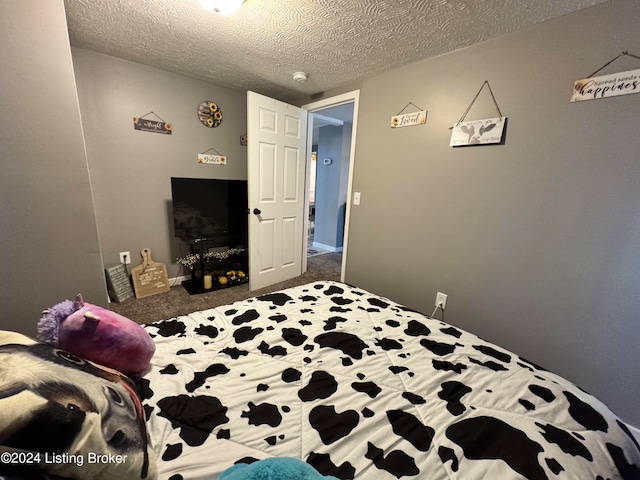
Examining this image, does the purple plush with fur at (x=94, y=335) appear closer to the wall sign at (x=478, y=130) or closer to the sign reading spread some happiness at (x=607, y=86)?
the wall sign at (x=478, y=130)

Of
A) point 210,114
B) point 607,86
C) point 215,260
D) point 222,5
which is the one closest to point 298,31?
point 222,5

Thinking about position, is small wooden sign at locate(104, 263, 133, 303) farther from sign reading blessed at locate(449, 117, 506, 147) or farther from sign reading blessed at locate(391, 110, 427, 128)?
sign reading blessed at locate(449, 117, 506, 147)

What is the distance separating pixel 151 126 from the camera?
8.41 feet

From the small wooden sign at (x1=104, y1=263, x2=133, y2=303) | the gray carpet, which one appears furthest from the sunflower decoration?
the gray carpet

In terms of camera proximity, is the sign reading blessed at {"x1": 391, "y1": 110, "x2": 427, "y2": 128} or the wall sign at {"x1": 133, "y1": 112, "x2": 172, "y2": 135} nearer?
the sign reading blessed at {"x1": 391, "y1": 110, "x2": 427, "y2": 128}

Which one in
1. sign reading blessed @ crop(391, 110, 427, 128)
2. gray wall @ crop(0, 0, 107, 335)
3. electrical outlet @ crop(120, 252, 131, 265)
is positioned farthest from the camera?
electrical outlet @ crop(120, 252, 131, 265)

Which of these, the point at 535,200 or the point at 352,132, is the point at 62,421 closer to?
the point at 535,200

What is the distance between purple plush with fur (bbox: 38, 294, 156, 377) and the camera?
2.60ft

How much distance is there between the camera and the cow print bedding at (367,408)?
0.69 m

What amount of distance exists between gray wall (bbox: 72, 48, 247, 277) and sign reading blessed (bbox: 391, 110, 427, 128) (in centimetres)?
188

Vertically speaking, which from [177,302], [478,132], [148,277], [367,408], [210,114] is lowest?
[177,302]

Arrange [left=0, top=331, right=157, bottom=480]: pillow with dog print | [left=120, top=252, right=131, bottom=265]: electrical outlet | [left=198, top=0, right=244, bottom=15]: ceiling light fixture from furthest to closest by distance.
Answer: [left=120, top=252, right=131, bottom=265]: electrical outlet, [left=198, top=0, right=244, bottom=15]: ceiling light fixture, [left=0, top=331, right=157, bottom=480]: pillow with dog print

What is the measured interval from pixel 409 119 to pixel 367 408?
7.06ft

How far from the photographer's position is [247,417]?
2.67 ft
